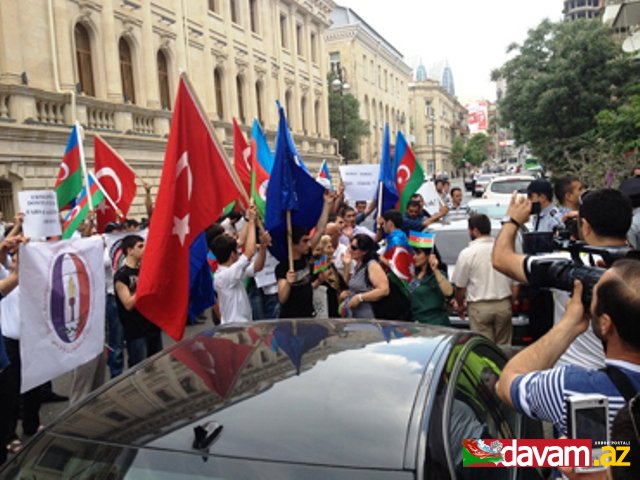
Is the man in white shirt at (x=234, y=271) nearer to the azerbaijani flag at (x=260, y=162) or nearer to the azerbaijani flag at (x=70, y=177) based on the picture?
the azerbaijani flag at (x=260, y=162)

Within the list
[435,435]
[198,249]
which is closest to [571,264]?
[435,435]

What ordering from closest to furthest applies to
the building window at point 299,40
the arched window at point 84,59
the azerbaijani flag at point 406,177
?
the azerbaijani flag at point 406,177, the arched window at point 84,59, the building window at point 299,40

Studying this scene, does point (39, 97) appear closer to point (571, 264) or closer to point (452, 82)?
point (571, 264)

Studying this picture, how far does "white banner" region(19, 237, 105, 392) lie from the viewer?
418 cm

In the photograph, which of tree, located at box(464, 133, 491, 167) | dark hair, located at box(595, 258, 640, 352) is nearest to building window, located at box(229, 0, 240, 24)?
dark hair, located at box(595, 258, 640, 352)

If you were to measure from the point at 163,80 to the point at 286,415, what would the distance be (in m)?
21.1

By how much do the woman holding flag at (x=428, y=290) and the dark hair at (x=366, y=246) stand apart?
0.46 m

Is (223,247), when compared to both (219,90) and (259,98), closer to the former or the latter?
(219,90)

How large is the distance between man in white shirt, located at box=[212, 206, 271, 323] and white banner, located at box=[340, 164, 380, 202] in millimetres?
4968

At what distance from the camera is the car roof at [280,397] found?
181cm

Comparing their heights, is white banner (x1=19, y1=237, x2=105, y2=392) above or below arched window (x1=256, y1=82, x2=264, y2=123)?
below

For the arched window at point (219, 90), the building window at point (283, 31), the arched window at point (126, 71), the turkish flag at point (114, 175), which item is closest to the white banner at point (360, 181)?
the turkish flag at point (114, 175)

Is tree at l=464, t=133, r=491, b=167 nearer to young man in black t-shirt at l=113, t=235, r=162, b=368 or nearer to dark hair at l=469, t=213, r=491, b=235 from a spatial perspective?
dark hair at l=469, t=213, r=491, b=235

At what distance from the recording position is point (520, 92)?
24766mm
